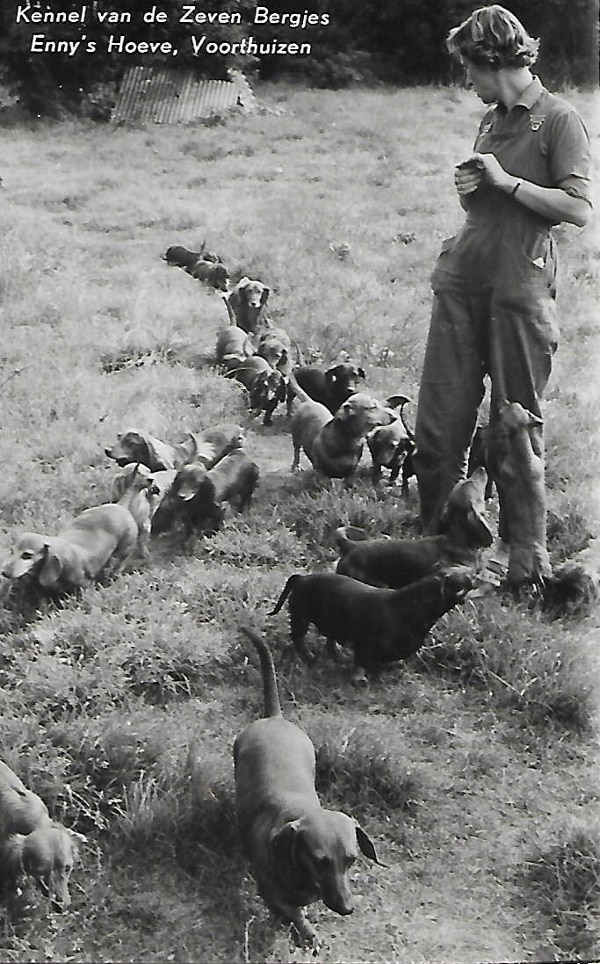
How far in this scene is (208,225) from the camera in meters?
6.47

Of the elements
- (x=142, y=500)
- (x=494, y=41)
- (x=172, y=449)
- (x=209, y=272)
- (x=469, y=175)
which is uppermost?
(x=494, y=41)

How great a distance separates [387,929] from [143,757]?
1054 mm

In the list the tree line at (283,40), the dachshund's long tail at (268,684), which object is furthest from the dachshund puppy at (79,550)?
the tree line at (283,40)

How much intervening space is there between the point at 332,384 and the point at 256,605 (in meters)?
1.96

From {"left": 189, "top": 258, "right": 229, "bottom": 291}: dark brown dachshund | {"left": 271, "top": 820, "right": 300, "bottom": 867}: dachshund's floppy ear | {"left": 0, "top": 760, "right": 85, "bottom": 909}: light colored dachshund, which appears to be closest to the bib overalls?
{"left": 189, "top": 258, "right": 229, "bottom": 291}: dark brown dachshund

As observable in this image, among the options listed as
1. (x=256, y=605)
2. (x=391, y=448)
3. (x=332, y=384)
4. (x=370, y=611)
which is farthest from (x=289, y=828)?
(x=332, y=384)

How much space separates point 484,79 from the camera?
441cm

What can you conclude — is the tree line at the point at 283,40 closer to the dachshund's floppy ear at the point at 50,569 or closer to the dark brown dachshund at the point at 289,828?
the dachshund's floppy ear at the point at 50,569

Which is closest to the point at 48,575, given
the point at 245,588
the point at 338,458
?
the point at 245,588

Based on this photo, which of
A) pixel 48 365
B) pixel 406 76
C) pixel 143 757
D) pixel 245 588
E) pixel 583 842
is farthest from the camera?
pixel 48 365

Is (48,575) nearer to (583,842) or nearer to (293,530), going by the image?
(293,530)

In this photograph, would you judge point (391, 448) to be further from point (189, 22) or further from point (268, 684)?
point (189, 22)

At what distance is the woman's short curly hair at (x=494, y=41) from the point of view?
14.1 ft

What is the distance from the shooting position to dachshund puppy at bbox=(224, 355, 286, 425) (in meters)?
6.03
